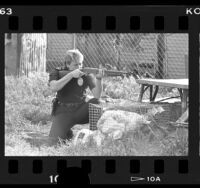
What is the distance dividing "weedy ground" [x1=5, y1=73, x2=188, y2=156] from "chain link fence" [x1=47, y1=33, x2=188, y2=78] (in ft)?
0.60

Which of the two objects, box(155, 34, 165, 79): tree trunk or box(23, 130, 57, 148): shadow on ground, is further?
box(23, 130, 57, 148): shadow on ground

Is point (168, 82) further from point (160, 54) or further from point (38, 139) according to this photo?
point (38, 139)

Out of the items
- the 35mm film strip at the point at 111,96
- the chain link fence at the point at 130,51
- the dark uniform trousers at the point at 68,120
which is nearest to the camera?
the 35mm film strip at the point at 111,96

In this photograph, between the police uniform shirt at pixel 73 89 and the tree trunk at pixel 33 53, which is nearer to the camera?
the police uniform shirt at pixel 73 89

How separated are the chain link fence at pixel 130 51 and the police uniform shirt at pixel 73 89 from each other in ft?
0.36

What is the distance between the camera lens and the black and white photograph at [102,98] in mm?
8297

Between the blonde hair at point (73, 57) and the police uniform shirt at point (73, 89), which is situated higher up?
the blonde hair at point (73, 57)

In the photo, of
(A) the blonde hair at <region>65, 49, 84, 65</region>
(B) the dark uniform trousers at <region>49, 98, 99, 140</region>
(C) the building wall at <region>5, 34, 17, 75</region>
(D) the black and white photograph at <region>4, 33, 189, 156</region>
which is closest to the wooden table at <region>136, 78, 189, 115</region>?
(D) the black and white photograph at <region>4, 33, 189, 156</region>

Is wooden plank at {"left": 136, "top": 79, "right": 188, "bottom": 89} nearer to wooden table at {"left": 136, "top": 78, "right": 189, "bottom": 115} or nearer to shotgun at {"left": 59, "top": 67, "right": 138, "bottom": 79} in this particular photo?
wooden table at {"left": 136, "top": 78, "right": 189, "bottom": 115}

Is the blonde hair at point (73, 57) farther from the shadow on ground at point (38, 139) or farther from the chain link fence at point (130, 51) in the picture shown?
the shadow on ground at point (38, 139)

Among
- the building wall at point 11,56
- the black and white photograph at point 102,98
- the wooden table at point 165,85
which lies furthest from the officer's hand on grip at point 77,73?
the building wall at point 11,56

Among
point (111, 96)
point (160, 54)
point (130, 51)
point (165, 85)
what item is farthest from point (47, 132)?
point (160, 54)

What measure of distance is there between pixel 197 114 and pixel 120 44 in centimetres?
111

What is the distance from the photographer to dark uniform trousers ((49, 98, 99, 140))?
8391 mm
